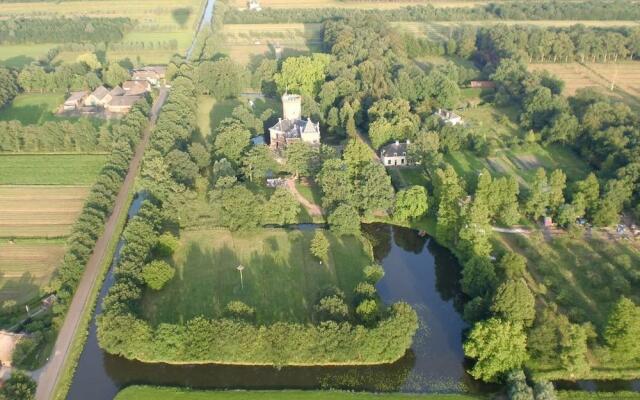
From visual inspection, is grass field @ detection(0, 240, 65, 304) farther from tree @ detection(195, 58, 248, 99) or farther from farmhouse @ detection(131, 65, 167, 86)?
farmhouse @ detection(131, 65, 167, 86)

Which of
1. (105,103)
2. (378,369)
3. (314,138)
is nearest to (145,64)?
(105,103)

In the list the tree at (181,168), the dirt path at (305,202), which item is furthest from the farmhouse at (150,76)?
the dirt path at (305,202)

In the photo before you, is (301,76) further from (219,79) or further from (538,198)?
(538,198)

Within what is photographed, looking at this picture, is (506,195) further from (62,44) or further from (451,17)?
(62,44)

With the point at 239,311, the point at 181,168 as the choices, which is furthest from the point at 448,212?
the point at 181,168

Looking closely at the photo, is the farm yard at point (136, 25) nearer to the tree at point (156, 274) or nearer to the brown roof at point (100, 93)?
the brown roof at point (100, 93)

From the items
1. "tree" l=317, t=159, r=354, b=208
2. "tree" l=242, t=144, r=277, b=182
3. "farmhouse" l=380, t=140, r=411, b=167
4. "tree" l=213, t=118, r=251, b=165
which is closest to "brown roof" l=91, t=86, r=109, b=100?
"tree" l=213, t=118, r=251, b=165
